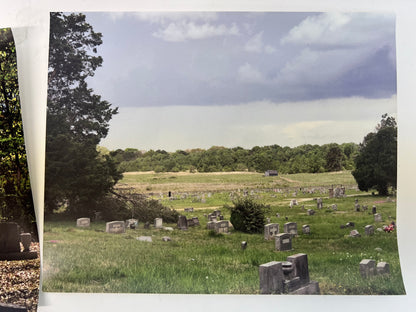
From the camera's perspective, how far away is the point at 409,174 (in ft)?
18.2

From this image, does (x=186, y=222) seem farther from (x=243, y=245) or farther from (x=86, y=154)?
(x=86, y=154)

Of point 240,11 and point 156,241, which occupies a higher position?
point 240,11

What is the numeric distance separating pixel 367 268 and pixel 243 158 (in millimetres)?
1874

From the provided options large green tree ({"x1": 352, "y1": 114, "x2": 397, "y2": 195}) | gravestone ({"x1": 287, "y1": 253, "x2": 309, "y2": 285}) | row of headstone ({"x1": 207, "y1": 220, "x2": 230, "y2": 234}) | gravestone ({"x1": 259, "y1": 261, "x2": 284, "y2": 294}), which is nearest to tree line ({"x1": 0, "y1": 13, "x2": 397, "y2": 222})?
large green tree ({"x1": 352, "y1": 114, "x2": 397, "y2": 195})

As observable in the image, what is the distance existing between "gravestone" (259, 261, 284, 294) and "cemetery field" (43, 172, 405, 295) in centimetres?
12

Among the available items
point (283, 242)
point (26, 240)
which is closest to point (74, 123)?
point (26, 240)

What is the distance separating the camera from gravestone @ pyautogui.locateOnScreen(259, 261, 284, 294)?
207 inches

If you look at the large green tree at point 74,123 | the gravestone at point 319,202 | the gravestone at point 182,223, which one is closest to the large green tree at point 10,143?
the large green tree at point 74,123

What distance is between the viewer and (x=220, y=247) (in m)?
5.61

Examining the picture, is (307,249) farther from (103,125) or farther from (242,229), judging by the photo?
(103,125)

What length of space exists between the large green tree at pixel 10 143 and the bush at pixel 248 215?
244 centimetres

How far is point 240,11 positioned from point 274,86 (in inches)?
37.6

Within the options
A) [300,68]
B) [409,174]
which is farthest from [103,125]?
[409,174]

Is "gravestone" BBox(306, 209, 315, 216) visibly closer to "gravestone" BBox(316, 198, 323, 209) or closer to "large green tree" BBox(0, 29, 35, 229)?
"gravestone" BBox(316, 198, 323, 209)
